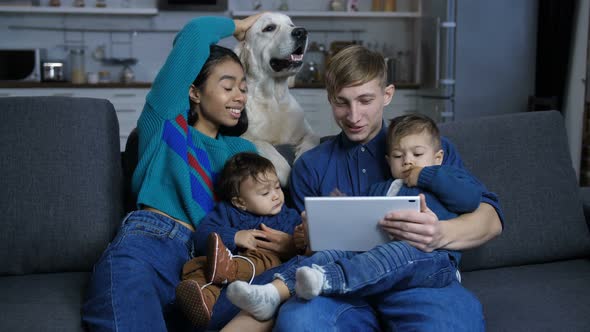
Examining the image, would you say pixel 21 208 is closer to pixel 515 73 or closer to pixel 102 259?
pixel 102 259

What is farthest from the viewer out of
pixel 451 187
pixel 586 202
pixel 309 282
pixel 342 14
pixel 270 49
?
pixel 342 14

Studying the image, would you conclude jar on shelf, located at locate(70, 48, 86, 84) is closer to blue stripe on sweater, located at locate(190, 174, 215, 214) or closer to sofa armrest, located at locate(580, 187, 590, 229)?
blue stripe on sweater, located at locate(190, 174, 215, 214)

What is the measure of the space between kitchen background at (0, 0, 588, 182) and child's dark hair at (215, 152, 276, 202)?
2944 millimetres

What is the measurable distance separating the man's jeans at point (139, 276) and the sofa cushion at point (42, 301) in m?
0.05

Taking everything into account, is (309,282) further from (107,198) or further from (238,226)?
(107,198)

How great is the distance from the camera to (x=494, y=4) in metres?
4.64

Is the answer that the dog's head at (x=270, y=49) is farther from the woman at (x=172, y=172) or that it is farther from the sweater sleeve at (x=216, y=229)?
the sweater sleeve at (x=216, y=229)

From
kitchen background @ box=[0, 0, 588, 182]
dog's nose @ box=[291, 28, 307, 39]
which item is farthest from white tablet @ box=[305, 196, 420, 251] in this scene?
kitchen background @ box=[0, 0, 588, 182]

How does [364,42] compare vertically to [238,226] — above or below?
above

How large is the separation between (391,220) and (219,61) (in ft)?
2.74

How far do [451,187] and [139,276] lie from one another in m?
0.78

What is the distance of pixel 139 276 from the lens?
1.56 metres

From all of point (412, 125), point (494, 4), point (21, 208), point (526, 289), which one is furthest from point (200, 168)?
point (494, 4)

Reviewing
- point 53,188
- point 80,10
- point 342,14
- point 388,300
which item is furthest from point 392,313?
point 80,10
